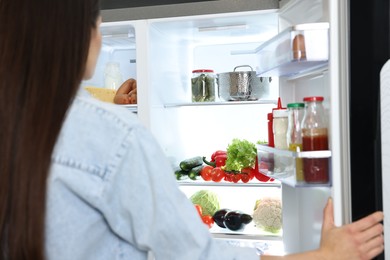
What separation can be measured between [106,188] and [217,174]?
1448mm

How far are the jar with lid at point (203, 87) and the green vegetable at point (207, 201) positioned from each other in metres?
0.49

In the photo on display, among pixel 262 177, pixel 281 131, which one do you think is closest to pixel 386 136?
pixel 281 131

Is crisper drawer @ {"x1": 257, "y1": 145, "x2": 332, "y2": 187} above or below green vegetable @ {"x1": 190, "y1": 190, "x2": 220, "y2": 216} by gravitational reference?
above

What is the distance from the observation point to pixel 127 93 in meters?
2.20

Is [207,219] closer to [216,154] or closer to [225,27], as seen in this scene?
[216,154]

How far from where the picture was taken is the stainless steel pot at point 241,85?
2182 millimetres

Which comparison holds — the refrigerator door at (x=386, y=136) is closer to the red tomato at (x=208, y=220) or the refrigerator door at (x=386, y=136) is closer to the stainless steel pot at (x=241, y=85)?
the stainless steel pot at (x=241, y=85)

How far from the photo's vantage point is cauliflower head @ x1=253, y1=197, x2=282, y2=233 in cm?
212

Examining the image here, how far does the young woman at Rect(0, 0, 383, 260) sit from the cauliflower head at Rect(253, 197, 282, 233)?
1316 millimetres

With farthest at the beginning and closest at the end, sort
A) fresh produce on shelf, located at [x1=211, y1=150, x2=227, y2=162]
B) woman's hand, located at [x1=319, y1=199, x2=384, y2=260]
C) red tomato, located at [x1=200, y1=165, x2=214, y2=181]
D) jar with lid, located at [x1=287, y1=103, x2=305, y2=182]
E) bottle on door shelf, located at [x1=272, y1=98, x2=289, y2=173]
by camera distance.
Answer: fresh produce on shelf, located at [x1=211, y1=150, x2=227, y2=162] < red tomato, located at [x1=200, y1=165, x2=214, y2=181] < bottle on door shelf, located at [x1=272, y1=98, x2=289, y2=173] < jar with lid, located at [x1=287, y1=103, x2=305, y2=182] < woman's hand, located at [x1=319, y1=199, x2=384, y2=260]

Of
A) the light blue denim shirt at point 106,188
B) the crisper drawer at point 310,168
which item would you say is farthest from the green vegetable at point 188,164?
the light blue denim shirt at point 106,188

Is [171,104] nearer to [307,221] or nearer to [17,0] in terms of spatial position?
[307,221]

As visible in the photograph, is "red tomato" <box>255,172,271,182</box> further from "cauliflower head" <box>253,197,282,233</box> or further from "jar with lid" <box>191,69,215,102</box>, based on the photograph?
"jar with lid" <box>191,69,215,102</box>

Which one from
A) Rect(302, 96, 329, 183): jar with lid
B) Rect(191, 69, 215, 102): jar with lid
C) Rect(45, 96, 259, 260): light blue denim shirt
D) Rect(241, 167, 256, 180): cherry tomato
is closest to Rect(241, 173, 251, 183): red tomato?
Rect(241, 167, 256, 180): cherry tomato
